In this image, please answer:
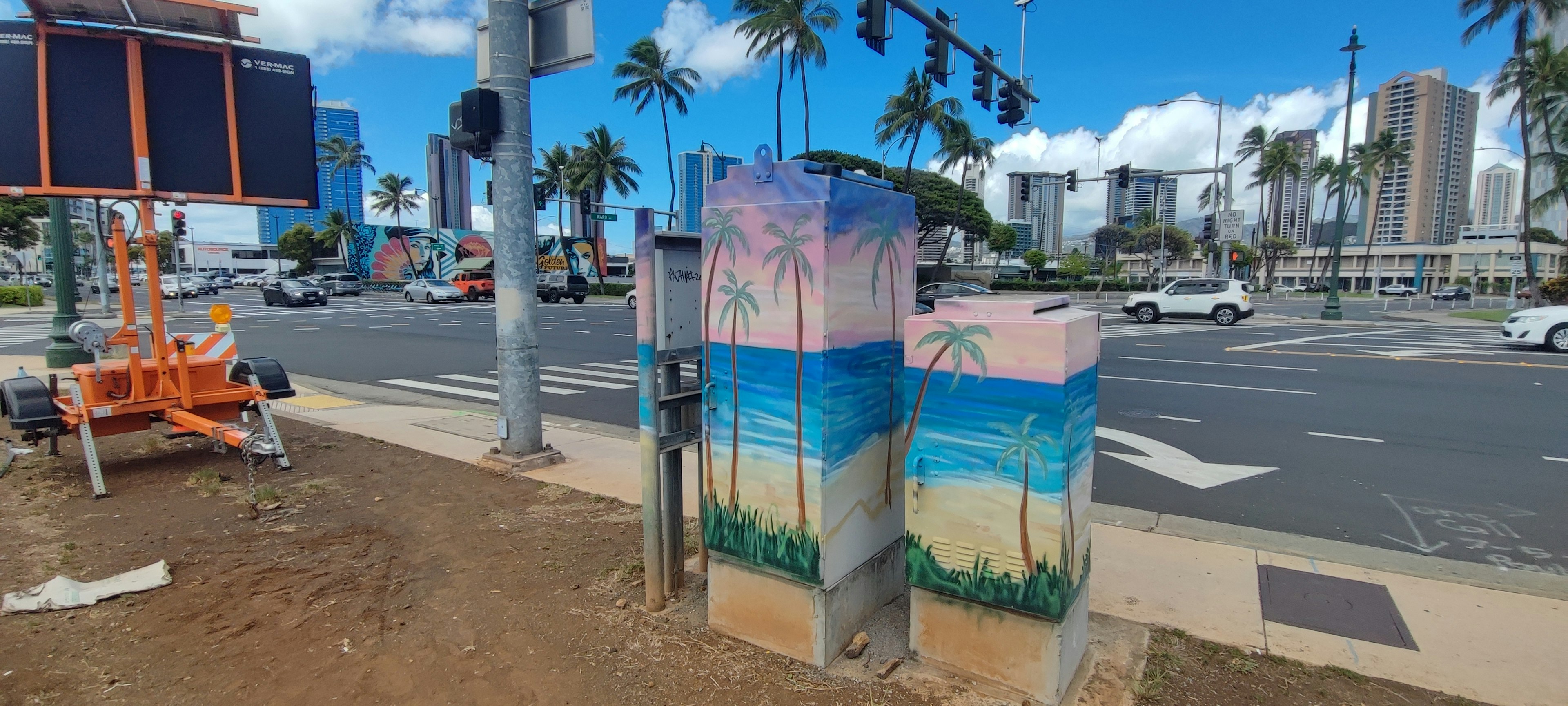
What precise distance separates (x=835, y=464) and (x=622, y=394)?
326 inches

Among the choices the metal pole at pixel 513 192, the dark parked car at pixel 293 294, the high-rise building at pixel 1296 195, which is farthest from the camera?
the high-rise building at pixel 1296 195

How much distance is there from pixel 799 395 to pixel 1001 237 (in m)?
85.1

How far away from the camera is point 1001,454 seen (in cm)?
283

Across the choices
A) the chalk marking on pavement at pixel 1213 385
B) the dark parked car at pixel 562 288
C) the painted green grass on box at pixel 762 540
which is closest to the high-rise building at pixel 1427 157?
the dark parked car at pixel 562 288

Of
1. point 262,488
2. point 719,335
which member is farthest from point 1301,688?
point 262,488

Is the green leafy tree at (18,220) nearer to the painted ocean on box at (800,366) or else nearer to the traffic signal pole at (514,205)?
the traffic signal pole at (514,205)

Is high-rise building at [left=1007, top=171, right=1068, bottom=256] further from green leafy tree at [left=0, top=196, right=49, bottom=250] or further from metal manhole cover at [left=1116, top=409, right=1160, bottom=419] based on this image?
green leafy tree at [left=0, top=196, right=49, bottom=250]

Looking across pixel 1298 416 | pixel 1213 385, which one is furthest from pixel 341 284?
pixel 1298 416

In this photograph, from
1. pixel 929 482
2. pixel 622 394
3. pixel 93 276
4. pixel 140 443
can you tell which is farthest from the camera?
pixel 93 276

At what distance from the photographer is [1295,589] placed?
4.06 meters

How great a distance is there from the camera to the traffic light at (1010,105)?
1517cm

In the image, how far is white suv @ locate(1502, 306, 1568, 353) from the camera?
52.5 ft

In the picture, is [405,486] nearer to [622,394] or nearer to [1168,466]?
[622,394]

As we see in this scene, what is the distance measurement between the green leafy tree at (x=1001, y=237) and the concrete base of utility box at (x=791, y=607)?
272 ft
